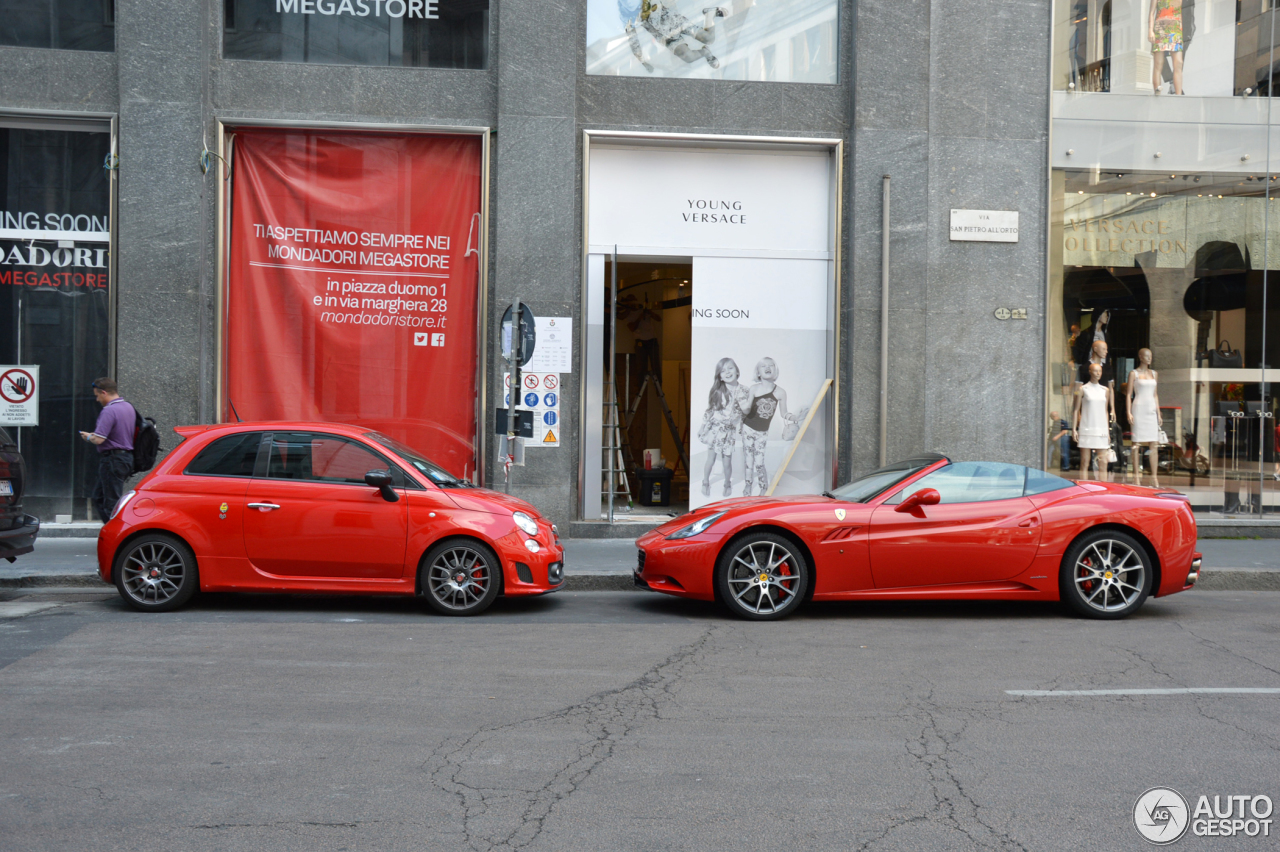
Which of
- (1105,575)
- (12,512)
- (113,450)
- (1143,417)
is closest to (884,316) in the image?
(1143,417)

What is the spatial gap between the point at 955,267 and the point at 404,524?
8.31m

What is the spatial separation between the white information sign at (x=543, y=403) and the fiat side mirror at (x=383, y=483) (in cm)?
446

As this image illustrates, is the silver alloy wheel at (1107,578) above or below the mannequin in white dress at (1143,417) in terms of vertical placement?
below

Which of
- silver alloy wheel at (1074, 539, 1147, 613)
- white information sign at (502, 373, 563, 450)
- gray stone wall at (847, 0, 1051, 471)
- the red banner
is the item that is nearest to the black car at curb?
the red banner

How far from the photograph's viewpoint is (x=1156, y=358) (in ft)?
45.8

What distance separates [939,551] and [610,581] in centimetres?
327

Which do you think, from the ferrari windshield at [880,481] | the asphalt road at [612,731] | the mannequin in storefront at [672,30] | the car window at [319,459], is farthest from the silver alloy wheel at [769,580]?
the mannequin in storefront at [672,30]

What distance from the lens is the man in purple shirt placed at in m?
11.1

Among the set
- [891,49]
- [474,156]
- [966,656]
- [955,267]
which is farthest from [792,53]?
[966,656]

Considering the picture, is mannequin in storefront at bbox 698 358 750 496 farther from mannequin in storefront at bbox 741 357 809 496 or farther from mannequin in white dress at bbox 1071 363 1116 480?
mannequin in white dress at bbox 1071 363 1116 480

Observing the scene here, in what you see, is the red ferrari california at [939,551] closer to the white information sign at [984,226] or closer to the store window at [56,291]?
the white information sign at [984,226]

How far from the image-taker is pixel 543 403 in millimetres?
12938

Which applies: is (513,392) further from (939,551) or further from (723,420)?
(939,551)

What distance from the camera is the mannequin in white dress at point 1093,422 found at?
13.7 meters
